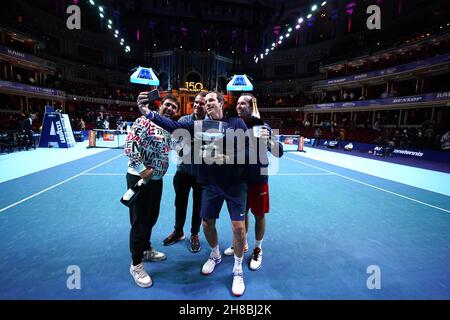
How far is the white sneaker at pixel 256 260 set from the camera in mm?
2945

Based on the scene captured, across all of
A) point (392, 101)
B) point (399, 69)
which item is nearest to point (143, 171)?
point (392, 101)

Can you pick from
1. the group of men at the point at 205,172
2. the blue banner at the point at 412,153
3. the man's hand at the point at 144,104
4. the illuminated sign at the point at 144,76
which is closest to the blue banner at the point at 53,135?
the illuminated sign at the point at 144,76

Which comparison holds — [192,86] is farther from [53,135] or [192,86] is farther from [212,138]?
[212,138]

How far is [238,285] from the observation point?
251 centimetres

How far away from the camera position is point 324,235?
3898mm

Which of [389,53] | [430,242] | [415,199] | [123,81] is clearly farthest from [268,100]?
[430,242]

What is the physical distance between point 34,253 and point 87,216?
1.29 m

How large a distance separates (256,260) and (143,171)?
1.73 m

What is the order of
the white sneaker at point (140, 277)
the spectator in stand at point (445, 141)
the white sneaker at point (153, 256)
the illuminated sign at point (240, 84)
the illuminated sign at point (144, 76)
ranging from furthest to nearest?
the illuminated sign at point (240, 84)
the illuminated sign at point (144, 76)
the spectator in stand at point (445, 141)
the white sneaker at point (153, 256)
the white sneaker at point (140, 277)

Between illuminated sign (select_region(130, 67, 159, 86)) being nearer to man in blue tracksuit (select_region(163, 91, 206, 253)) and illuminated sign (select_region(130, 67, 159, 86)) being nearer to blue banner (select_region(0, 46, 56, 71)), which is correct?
blue banner (select_region(0, 46, 56, 71))

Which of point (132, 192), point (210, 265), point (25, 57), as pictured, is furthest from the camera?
point (25, 57)

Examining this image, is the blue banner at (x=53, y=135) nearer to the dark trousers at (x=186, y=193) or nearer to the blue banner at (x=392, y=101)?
the dark trousers at (x=186, y=193)
